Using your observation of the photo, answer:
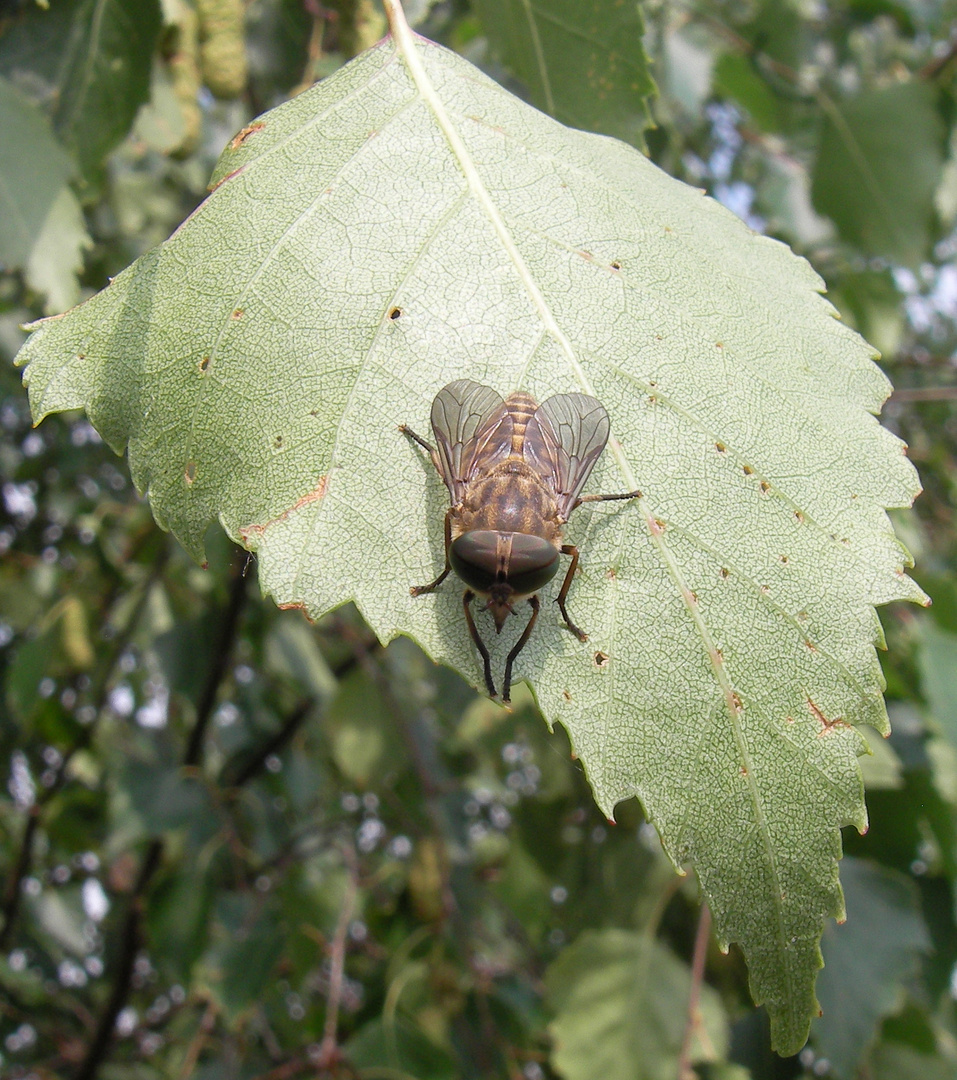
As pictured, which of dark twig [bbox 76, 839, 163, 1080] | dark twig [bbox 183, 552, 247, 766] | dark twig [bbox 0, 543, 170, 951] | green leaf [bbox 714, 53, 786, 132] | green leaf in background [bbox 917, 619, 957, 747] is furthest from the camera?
green leaf [bbox 714, 53, 786, 132]

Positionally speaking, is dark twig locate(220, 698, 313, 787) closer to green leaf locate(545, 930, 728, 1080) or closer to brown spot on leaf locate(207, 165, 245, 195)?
green leaf locate(545, 930, 728, 1080)

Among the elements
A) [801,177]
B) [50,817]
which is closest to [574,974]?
[50,817]

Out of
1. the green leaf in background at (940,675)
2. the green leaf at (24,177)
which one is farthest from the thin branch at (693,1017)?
the green leaf at (24,177)

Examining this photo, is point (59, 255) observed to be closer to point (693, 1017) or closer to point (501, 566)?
point (501, 566)

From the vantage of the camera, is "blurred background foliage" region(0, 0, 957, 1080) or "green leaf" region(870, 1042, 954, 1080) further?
"green leaf" region(870, 1042, 954, 1080)

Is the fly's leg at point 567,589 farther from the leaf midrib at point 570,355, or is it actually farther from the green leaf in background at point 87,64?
the green leaf in background at point 87,64

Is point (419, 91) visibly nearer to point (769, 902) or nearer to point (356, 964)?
point (769, 902)

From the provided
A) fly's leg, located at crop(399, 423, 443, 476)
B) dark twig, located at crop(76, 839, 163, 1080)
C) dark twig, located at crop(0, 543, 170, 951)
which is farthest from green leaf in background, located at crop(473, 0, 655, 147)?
dark twig, located at crop(76, 839, 163, 1080)
